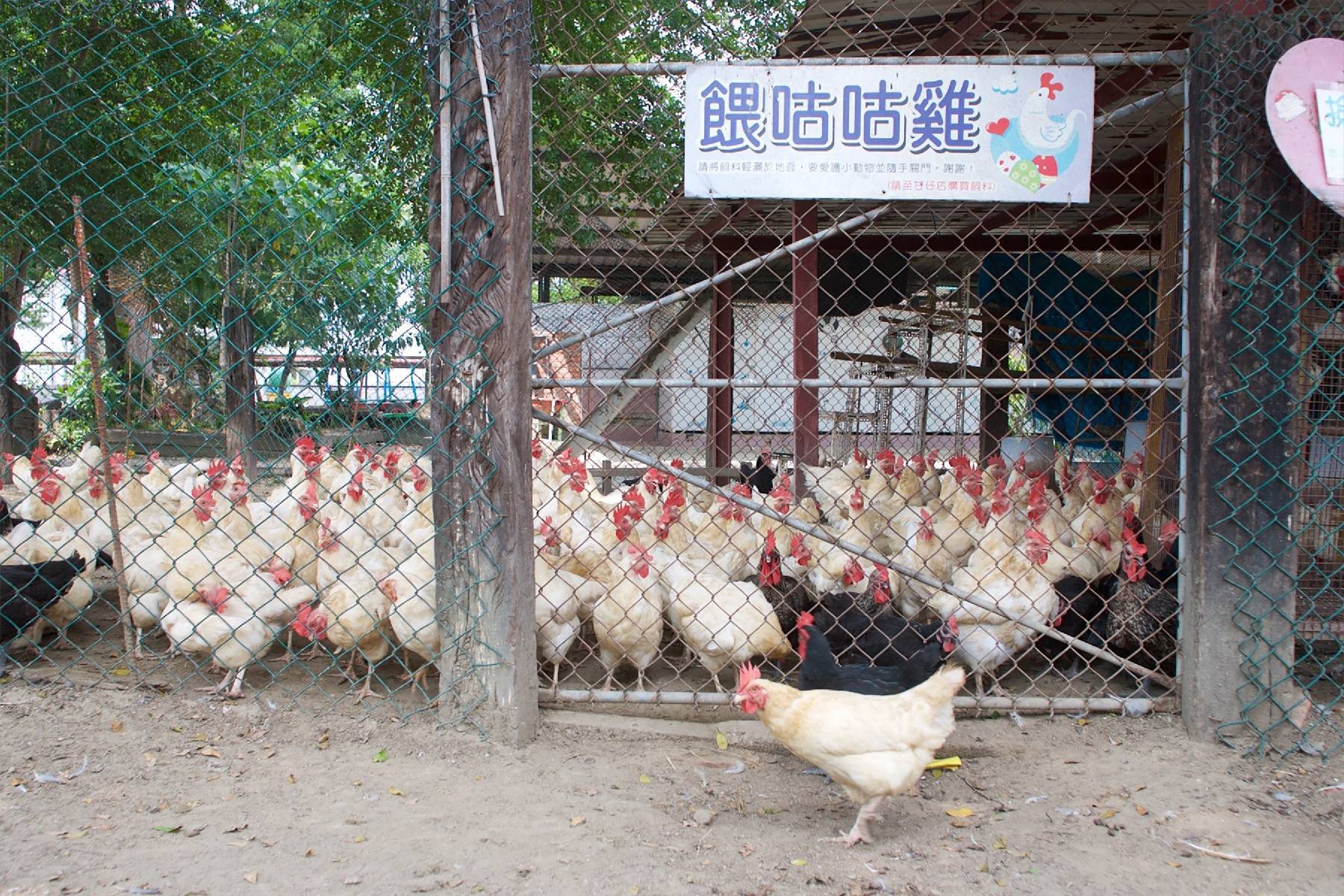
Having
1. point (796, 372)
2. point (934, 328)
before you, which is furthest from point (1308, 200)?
point (934, 328)

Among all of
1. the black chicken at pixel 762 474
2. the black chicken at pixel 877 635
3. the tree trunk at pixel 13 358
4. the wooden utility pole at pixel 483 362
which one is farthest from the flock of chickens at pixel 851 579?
the tree trunk at pixel 13 358

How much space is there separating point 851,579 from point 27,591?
3.14 metres

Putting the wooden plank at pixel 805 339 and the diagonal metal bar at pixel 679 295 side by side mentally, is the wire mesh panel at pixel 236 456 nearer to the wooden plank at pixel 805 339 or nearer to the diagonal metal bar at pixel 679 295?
the diagonal metal bar at pixel 679 295

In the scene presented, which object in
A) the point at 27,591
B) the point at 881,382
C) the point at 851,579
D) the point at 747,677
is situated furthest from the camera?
the point at 881,382

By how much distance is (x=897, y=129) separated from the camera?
2621mm

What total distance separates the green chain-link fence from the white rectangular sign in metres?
0.38

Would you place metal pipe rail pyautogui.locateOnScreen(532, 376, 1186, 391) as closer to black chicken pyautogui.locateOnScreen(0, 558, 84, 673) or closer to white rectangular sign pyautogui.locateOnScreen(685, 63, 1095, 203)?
white rectangular sign pyautogui.locateOnScreen(685, 63, 1095, 203)

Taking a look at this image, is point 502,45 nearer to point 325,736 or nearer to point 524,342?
point 524,342

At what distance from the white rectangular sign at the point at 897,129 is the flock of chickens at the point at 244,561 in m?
1.53

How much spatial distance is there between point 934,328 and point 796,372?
3680 millimetres

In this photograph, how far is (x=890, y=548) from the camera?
451 cm

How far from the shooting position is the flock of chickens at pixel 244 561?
307cm

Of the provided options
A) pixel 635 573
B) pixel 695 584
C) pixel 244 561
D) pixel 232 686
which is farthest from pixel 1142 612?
pixel 244 561

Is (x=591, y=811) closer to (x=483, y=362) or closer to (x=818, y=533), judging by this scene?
(x=818, y=533)
